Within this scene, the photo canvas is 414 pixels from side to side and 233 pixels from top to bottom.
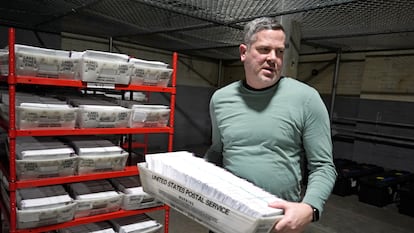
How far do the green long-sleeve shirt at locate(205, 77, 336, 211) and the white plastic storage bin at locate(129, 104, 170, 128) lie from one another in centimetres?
126

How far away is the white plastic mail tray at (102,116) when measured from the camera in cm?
209

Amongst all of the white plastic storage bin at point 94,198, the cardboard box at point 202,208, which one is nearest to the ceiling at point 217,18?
the white plastic storage bin at point 94,198

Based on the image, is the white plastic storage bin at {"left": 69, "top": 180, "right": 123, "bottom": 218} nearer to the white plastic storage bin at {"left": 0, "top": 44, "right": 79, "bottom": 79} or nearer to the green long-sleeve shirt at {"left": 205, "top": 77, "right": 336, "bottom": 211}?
the white plastic storage bin at {"left": 0, "top": 44, "right": 79, "bottom": 79}

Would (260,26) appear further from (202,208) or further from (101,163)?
(101,163)

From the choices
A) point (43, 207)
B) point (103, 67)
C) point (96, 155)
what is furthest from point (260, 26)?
point (43, 207)

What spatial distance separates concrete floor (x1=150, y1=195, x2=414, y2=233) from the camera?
11.0ft

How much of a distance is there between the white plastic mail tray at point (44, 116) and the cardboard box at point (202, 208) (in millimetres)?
1197

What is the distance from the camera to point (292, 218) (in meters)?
0.79

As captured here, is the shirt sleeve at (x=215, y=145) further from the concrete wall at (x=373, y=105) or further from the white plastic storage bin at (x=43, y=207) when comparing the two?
the concrete wall at (x=373, y=105)

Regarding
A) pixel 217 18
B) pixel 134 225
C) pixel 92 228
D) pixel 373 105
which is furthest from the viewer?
pixel 373 105

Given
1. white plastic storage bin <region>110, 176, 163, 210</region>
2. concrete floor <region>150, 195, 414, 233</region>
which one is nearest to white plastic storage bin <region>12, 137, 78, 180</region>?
white plastic storage bin <region>110, 176, 163, 210</region>

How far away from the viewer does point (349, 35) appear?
4.04 metres

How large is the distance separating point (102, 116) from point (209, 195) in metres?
1.57

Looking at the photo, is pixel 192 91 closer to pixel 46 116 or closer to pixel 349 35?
pixel 349 35
